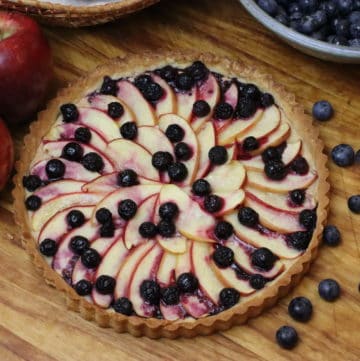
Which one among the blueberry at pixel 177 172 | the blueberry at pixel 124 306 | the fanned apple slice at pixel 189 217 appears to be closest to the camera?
the blueberry at pixel 124 306

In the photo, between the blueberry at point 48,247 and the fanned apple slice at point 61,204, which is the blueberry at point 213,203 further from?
the blueberry at point 48,247

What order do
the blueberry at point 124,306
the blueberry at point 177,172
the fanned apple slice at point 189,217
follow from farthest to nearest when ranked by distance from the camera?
1. the blueberry at point 177,172
2. the fanned apple slice at point 189,217
3. the blueberry at point 124,306

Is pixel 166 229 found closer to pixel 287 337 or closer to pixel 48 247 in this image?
pixel 48 247

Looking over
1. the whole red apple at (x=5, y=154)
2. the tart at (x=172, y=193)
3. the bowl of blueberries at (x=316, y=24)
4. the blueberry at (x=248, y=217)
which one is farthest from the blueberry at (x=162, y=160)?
the bowl of blueberries at (x=316, y=24)

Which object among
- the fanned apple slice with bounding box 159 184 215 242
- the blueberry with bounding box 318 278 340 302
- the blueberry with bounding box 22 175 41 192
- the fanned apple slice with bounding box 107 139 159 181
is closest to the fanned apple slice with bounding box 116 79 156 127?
the fanned apple slice with bounding box 107 139 159 181

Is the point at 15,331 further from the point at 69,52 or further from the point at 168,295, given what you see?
the point at 69,52

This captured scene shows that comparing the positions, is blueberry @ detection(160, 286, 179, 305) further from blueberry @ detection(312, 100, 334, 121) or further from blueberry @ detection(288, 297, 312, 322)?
blueberry @ detection(312, 100, 334, 121)

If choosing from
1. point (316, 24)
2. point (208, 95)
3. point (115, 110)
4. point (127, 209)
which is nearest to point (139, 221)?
point (127, 209)

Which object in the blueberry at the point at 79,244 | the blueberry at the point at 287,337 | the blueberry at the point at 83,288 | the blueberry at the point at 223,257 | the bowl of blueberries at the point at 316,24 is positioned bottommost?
the blueberry at the point at 83,288

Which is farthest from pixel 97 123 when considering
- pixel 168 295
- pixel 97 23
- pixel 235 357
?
pixel 235 357
